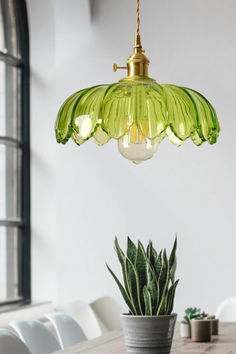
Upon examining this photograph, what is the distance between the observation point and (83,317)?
4258mm

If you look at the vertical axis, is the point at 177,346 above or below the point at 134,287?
below

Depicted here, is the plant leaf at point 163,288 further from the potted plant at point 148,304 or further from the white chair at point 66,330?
the white chair at point 66,330

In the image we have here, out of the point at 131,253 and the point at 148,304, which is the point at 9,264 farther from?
the point at 148,304

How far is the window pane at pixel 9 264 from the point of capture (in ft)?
16.3

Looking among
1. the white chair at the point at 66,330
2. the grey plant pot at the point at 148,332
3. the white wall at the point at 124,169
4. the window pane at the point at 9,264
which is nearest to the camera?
the grey plant pot at the point at 148,332

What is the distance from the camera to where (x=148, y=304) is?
2.47m

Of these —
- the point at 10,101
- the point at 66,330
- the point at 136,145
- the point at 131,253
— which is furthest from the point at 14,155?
the point at 131,253

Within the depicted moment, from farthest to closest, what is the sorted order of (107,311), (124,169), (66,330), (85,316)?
1. (124,169)
2. (107,311)
3. (85,316)
4. (66,330)

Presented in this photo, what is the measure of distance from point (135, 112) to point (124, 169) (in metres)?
2.54

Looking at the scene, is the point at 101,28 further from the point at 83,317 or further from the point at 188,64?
the point at 83,317

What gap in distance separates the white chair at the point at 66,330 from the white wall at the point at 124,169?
1.47 metres

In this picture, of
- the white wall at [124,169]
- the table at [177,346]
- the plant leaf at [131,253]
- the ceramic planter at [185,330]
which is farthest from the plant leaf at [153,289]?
the white wall at [124,169]

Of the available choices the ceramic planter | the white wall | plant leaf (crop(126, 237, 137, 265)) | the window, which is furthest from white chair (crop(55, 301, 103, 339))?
plant leaf (crop(126, 237, 137, 265))

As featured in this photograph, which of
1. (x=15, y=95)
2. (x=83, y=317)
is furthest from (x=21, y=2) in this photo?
(x=83, y=317)
